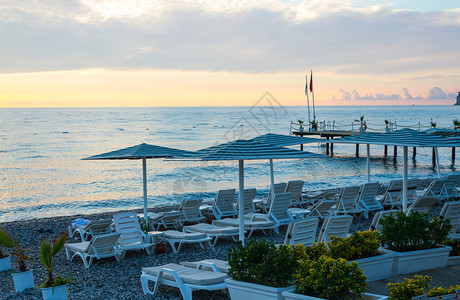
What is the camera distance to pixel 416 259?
5781 millimetres

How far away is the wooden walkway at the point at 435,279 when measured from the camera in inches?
204

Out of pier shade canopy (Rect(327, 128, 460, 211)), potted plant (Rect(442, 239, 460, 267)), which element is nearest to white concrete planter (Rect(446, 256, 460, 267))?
potted plant (Rect(442, 239, 460, 267))

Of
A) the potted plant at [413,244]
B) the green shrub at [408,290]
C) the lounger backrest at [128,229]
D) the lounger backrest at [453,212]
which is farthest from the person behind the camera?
the lounger backrest at [128,229]

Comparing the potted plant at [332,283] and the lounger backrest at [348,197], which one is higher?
the potted plant at [332,283]

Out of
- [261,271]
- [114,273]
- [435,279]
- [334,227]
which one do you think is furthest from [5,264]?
[435,279]

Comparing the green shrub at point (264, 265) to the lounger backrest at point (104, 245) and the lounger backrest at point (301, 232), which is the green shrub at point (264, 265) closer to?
the lounger backrest at point (301, 232)

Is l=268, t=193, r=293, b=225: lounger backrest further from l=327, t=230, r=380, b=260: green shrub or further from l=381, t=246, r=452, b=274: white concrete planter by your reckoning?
l=327, t=230, r=380, b=260: green shrub

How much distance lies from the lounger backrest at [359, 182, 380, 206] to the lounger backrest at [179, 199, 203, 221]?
4.21 metres

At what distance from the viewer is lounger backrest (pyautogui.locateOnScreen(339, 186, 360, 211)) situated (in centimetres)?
1159

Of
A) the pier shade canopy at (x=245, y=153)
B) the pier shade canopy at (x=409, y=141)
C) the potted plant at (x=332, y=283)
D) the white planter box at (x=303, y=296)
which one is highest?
the pier shade canopy at (x=245, y=153)

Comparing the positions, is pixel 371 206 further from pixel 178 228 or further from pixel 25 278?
pixel 25 278

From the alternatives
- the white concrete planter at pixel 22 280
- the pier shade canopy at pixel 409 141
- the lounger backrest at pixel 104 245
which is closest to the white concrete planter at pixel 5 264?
the lounger backrest at pixel 104 245

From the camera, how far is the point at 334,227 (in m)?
7.59

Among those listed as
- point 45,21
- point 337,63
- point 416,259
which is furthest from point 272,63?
point 416,259
